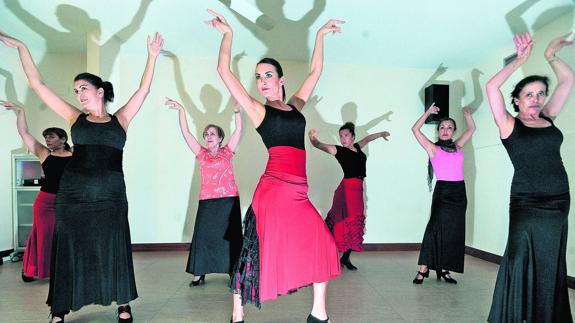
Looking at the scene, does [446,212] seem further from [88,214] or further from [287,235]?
[88,214]

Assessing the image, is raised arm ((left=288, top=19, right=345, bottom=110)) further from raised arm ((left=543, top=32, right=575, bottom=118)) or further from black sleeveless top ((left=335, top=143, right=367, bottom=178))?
black sleeveless top ((left=335, top=143, right=367, bottom=178))

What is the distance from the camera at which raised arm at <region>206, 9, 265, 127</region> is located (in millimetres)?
1910

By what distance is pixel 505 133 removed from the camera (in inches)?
79.9

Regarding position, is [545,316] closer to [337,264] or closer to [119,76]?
[337,264]

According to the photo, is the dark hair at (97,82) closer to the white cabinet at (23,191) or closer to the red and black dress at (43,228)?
the red and black dress at (43,228)

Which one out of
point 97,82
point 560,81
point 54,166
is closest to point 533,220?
point 560,81

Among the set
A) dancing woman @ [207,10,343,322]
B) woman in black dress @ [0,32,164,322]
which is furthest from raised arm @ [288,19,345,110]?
woman in black dress @ [0,32,164,322]

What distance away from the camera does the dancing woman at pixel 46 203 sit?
10.9 ft

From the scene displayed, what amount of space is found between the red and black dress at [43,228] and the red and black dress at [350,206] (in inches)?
108

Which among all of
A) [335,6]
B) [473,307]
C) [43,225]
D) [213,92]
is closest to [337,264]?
[473,307]

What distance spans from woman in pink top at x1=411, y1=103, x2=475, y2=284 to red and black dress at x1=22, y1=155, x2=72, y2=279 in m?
3.37

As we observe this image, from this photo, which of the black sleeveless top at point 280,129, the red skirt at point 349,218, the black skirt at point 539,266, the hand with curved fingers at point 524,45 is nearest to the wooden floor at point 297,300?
the red skirt at point 349,218

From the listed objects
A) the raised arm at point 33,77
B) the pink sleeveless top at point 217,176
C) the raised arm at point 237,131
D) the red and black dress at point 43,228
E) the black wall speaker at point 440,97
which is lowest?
the red and black dress at point 43,228

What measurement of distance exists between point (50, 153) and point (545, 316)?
3899mm
